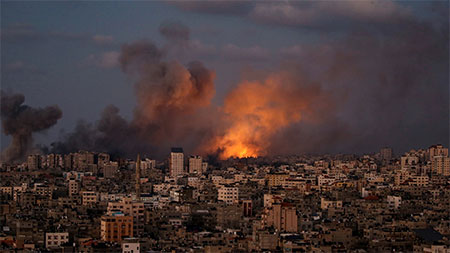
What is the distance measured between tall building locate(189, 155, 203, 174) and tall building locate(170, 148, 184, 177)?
423 millimetres

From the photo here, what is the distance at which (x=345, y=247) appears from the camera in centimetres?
2055

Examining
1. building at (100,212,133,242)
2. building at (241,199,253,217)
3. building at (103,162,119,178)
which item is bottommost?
building at (100,212,133,242)

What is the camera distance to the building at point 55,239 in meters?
21.0

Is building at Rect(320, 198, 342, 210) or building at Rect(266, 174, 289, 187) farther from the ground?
building at Rect(266, 174, 289, 187)

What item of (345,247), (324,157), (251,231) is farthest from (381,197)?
(324,157)

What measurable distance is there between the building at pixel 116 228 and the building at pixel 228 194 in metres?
8.46

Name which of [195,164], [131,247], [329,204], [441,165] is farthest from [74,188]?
[441,165]

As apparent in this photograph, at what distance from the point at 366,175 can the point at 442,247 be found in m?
21.3

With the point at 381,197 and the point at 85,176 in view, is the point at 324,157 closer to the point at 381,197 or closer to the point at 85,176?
the point at 85,176

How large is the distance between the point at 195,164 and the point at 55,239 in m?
26.6

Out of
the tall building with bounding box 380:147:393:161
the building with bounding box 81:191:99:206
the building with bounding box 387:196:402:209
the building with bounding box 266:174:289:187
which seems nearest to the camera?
the building with bounding box 387:196:402:209

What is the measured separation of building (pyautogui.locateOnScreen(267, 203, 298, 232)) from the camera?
23.4m

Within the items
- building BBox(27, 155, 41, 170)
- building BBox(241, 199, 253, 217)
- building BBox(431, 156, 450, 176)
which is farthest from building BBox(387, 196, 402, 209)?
building BBox(27, 155, 41, 170)

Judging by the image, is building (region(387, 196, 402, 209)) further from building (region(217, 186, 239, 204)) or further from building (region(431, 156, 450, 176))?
building (region(431, 156, 450, 176))
